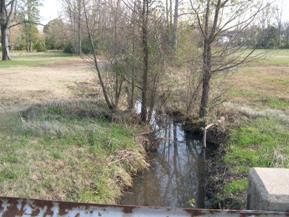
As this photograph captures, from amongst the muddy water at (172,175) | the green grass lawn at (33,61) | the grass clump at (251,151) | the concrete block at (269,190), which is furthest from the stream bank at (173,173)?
the green grass lawn at (33,61)

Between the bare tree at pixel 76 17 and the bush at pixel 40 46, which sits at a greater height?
the bare tree at pixel 76 17

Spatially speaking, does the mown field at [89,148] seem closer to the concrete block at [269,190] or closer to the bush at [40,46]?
the concrete block at [269,190]

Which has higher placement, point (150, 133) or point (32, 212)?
point (32, 212)

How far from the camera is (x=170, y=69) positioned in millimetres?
12047

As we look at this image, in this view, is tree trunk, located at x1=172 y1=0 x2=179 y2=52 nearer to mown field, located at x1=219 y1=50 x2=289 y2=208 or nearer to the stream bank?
the stream bank

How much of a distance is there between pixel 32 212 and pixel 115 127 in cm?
854

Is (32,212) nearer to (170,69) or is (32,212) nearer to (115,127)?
(115,127)

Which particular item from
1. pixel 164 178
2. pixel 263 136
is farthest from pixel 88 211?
pixel 263 136

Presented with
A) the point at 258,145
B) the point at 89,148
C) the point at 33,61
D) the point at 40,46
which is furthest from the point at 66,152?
the point at 40,46

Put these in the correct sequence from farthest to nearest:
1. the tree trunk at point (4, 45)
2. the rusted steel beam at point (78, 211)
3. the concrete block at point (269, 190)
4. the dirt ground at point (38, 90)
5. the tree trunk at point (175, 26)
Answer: the tree trunk at point (4, 45) < the dirt ground at point (38, 90) < the tree trunk at point (175, 26) < the concrete block at point (269, 190) < the rusted steel beam at point (78, 211)

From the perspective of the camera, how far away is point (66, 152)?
7.73m

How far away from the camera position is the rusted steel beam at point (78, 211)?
1.86m

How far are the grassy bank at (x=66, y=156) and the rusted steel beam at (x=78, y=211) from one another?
13.4 ft

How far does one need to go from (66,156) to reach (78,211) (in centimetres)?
578
